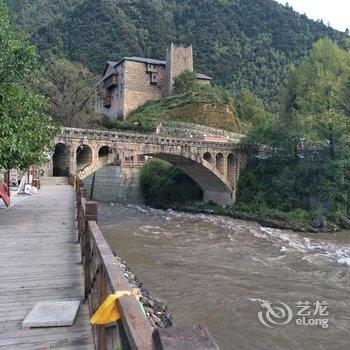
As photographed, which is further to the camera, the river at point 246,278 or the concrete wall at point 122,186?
the concrete wall at point 122,186

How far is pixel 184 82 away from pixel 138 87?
24.6 ft

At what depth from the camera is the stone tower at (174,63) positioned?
209 ft

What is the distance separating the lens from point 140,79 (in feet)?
207

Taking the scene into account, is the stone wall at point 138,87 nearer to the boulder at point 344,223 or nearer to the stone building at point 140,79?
the stone building at point 140,79

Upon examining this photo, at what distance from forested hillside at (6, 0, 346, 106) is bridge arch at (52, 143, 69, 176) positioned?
5973 centimetres

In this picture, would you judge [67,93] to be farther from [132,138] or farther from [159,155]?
[132,138]

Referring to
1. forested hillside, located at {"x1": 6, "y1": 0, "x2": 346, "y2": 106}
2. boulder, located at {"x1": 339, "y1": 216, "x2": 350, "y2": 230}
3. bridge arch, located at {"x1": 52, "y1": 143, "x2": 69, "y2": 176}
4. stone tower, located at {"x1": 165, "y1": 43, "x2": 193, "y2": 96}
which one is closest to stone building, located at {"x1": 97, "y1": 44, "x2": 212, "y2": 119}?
stone tower, located at {"x1": 165, "y1": 43, "x2": 193, "y2": 96}

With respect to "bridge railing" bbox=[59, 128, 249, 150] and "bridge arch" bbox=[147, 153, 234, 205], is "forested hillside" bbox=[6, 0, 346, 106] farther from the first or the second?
"bridge railing" bbox=[59, 128, 249, 150]

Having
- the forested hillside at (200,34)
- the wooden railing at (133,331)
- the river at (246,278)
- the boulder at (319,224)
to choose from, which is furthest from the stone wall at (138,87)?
the wooden railing at (133,331)

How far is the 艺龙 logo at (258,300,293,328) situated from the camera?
10.4 meters

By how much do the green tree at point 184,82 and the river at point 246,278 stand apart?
38.4m

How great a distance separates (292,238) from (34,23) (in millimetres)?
106937

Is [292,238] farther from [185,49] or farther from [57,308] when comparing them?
[185,49]

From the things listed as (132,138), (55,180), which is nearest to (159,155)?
(132,138)
